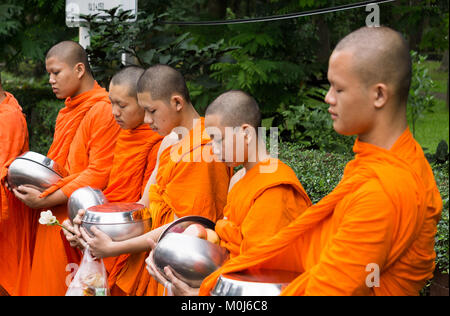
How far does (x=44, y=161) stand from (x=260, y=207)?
1.95m

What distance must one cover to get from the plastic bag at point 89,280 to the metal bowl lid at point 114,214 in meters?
0.21

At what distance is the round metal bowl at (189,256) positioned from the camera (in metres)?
2.57

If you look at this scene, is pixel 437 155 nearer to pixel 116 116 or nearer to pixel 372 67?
pixel 116 116

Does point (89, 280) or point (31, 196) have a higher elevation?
point (31, 196)

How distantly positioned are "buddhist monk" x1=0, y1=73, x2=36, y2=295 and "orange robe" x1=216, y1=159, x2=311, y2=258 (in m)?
2.39

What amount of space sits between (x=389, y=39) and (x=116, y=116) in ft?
6.87

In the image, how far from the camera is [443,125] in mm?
11375

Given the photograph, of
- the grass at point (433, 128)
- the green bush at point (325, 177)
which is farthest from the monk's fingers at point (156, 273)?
the grass at point (433, 128)

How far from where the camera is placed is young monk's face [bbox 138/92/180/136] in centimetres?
343

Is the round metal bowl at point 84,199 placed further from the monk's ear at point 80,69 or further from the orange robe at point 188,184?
the monk's ear at point 80,69

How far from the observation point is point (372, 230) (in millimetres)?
2000

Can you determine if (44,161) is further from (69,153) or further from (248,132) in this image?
(248,132)

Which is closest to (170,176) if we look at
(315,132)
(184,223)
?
(184,223)

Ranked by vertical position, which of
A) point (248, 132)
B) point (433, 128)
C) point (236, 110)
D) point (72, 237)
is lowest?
point (433, 128)
